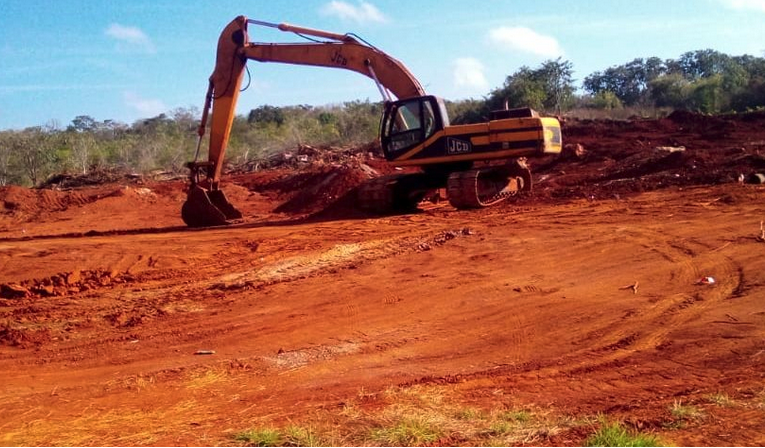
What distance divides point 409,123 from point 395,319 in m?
9.16

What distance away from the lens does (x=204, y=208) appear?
54.9 feet

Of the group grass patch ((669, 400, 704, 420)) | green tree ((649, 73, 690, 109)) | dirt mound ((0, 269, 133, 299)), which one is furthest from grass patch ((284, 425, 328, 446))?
Answer: green tree ((649, 73, 690, 109))

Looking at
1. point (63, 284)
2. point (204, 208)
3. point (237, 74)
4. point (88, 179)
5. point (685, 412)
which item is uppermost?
point (237, 74)

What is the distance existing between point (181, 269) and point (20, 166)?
2718 centimetres

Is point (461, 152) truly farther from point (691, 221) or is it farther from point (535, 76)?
point (535, 76)

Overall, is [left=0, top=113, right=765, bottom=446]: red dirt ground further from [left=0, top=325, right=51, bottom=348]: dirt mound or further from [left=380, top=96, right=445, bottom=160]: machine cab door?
[left=380, top=96, right=445, bottom=160]: machine cab door

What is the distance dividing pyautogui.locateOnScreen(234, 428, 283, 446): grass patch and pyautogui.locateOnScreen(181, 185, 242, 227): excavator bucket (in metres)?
12.1

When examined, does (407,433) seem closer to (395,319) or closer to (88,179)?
(395,319)

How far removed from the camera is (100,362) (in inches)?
288

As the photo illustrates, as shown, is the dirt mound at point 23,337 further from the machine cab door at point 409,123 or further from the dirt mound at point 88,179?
the dirt mound at point 88,179

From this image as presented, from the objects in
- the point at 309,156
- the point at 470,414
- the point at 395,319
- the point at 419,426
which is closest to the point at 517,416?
the point at 470,414

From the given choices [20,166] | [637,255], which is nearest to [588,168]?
[637,255]

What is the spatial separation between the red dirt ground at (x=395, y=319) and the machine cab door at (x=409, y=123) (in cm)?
168

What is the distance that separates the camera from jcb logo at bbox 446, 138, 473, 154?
1652cm
